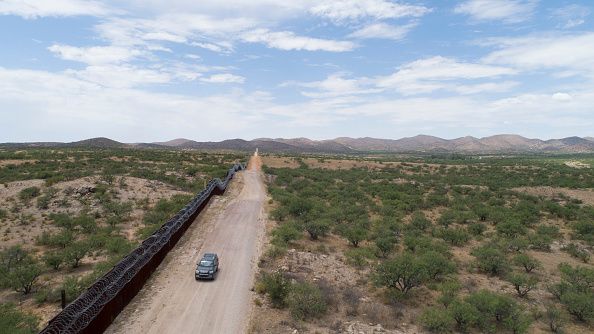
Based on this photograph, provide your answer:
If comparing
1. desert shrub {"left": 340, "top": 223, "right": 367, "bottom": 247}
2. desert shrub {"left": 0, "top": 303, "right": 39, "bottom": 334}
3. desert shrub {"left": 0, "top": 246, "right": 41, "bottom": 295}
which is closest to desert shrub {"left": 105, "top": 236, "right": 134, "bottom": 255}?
desert shrub {"left": 0, "top": 246, "right": 41, "bottom": 295}

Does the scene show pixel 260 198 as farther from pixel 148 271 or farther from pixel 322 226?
pixel 148 271

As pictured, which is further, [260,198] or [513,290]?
[260,198]

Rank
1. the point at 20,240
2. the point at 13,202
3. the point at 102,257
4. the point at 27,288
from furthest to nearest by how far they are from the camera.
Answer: the point at 13,202
the point at 20,240
the point at 102,257
the point at 27,288

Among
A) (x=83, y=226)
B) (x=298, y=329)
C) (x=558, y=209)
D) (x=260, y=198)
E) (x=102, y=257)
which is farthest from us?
(x=260, y=198)

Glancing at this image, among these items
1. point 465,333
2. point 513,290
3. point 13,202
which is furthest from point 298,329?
point 13,202

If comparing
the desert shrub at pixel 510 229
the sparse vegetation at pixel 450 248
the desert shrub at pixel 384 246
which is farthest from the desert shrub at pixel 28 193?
the desert shrub at pixel 510 229

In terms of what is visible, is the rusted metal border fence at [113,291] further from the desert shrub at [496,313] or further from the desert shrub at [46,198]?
the desert shrub at [46,198]

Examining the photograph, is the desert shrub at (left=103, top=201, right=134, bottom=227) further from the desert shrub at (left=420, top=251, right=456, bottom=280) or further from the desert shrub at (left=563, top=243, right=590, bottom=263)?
the desert shrub at (left=563, top=243, right=590, bottom=263)

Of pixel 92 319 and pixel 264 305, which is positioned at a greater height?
pixel 92 319
